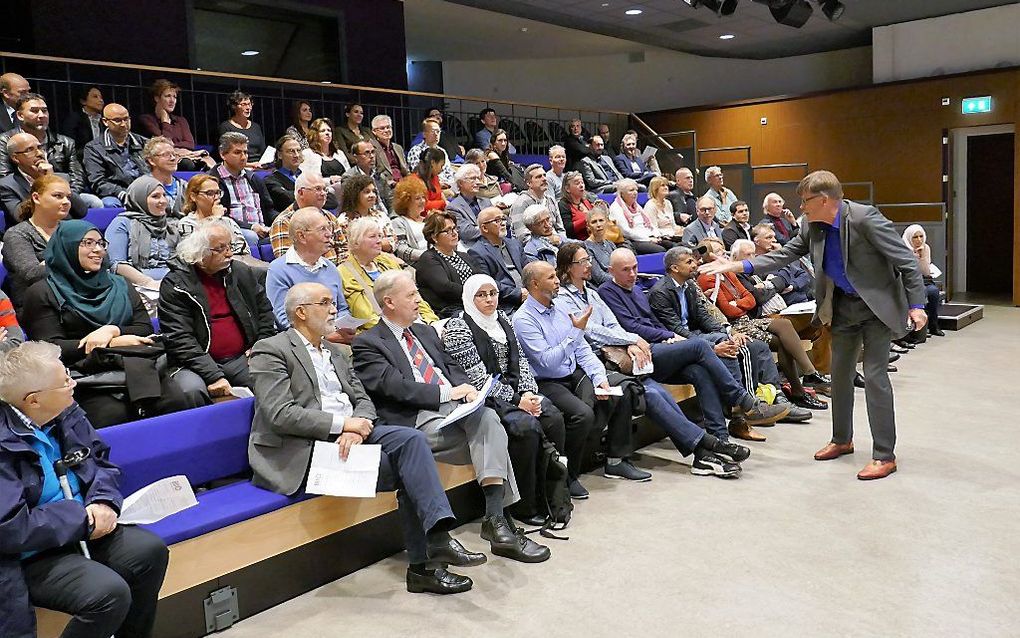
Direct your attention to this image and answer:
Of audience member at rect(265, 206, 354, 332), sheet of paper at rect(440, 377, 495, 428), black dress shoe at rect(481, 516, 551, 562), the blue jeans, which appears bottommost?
black dress shoe at rect(481, 516, 551, 562)

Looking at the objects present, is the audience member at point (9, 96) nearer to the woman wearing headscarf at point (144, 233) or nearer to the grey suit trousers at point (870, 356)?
the woman wearing headscarf at point (144, 233)

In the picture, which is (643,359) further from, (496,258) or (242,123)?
(242,123)

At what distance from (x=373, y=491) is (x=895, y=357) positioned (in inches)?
207

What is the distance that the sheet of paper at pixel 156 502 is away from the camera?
2488mm

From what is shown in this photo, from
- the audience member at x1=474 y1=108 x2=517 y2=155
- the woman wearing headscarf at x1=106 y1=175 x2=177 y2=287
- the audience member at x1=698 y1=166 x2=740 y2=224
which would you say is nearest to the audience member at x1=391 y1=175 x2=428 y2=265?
the woman wearing headscarf at x1=106 y1=175 x2=177 y2=287

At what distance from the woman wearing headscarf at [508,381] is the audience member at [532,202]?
208cm

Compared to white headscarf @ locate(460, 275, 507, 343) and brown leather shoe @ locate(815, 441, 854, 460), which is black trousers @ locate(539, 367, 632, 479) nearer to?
white headscarf @ locate(460, 275, 507, 343)

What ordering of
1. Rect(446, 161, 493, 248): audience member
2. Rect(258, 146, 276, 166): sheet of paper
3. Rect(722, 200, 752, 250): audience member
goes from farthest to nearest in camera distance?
Rect(722, 200, 752, 250): audience member < Rect(258, 146, 276, 166): sheet of paper < Rect(446, 161, 493, 248): audience member

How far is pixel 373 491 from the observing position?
2.93 metres

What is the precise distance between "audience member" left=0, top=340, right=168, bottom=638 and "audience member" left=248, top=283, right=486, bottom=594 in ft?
2.08

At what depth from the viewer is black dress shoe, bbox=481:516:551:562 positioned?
10.6 feet

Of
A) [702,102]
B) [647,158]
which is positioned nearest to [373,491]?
[647,158]

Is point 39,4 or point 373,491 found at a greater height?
point 39,4

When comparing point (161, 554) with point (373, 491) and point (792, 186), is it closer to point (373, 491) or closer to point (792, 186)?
point (373, 491)
